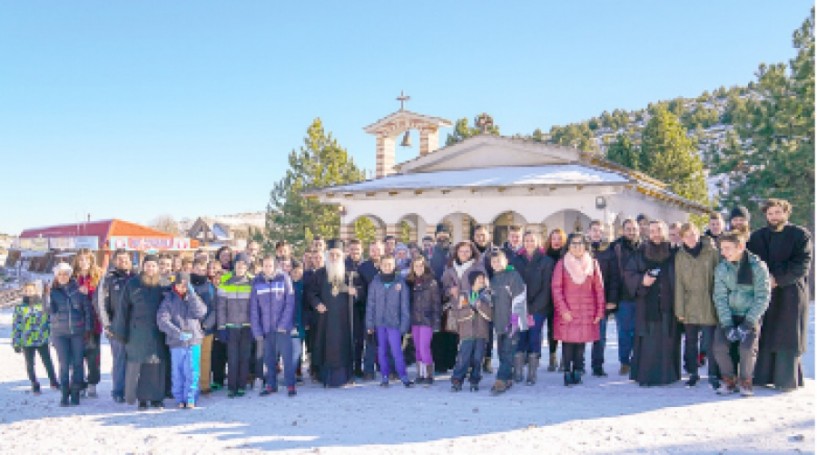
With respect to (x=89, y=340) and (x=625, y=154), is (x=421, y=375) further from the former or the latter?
(x=625, y=154)

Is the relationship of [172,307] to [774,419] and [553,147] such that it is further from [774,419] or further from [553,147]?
[553,147]

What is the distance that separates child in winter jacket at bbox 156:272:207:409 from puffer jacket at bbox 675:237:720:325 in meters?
5.15

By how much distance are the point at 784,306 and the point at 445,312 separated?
3652 mm

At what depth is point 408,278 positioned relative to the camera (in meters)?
7.97

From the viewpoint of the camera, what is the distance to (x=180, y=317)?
7055 millimetres

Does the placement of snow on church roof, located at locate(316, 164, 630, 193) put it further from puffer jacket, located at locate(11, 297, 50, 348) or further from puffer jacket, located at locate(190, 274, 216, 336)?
puffer jacket, located at locate(11, 297, 50, 348)

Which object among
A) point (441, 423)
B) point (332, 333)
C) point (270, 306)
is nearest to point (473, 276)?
point (332, 333)

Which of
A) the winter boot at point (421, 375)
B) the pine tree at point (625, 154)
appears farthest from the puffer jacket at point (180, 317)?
the pine tree at point (625, 154)

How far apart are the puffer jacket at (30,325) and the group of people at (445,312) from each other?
0.02 m

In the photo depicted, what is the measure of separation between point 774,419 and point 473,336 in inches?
118

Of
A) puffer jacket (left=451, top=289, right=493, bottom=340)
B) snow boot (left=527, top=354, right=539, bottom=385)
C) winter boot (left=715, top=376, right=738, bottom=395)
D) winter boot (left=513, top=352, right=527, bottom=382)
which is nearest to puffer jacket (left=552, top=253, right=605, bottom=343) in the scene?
snow boot (left=527, top=354, right=539, bottom=385)

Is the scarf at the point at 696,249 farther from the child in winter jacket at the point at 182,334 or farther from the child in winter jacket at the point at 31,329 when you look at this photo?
the child in winter jacket at the point at 31,329

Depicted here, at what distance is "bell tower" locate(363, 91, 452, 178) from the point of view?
22234 mm

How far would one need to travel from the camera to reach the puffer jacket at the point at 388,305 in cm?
773
